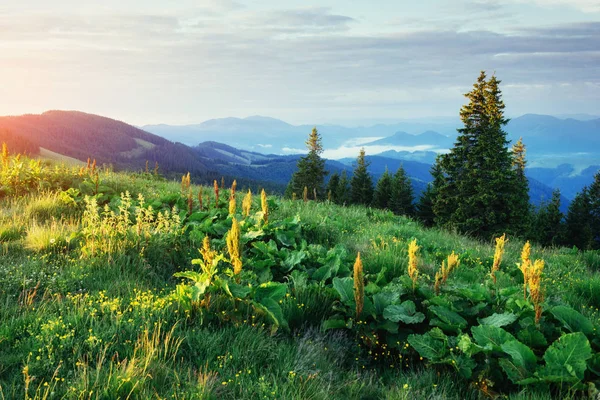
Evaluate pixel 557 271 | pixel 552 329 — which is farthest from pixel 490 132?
pixel 552 329

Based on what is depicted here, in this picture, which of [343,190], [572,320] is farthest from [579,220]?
[572,320]

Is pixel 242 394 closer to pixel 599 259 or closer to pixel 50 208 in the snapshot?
pixel 50 208

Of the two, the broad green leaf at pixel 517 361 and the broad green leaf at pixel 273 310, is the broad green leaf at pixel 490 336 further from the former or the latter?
the broad green leaf at pixel 273 310

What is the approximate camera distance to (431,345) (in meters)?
3.72

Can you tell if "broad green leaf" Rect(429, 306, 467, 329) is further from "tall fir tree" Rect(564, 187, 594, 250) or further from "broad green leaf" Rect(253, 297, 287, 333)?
"tall fir tree" Rect(564, 187, 594, 250)

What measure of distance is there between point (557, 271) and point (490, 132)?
2845 cm

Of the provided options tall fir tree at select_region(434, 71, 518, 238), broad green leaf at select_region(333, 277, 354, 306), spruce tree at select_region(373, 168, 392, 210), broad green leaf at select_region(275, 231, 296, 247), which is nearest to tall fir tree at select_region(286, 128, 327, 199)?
spruce tree at select_region(373, 168, 392, 210)

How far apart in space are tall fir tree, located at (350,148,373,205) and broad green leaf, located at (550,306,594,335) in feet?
183

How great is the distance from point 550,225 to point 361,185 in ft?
82.7

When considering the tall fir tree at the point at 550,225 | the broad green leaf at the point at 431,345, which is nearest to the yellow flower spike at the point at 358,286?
the broad green leaf at the point at 431,345

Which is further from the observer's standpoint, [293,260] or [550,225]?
[550,225]

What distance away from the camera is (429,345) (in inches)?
146

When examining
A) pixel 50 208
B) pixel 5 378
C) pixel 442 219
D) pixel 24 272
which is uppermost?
pixel 50 208

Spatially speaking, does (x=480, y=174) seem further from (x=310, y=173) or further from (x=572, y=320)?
(x=572, y=320)
